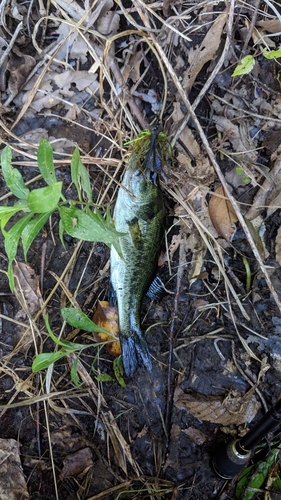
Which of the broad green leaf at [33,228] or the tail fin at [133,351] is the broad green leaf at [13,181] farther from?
the tail fin at [133,351]

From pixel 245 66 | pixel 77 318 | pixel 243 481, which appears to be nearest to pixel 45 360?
pixel 77 318

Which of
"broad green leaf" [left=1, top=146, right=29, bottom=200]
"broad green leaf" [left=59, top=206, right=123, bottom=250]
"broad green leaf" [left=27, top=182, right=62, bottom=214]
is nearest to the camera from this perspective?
"broad green leaf" [left=27, top=182, right=62, bottom=214]

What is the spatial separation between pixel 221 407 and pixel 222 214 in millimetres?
1374

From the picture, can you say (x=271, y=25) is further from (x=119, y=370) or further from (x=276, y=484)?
(x=276, y=484)

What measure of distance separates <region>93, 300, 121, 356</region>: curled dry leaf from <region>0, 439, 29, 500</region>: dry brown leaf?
2.99ft

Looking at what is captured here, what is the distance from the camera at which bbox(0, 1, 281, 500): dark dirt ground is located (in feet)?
8.97

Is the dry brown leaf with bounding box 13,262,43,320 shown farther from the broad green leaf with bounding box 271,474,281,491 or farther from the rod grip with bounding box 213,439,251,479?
the broad green leaf with bounding box 271,474,281,491

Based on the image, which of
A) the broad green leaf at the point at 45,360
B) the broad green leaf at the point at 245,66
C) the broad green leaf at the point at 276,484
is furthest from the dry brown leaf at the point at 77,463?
the broad green leaf at the point at 245,66

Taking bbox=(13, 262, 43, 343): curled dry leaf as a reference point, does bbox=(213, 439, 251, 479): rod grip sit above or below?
below

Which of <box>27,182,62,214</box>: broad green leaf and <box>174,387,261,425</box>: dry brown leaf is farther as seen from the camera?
<box>174,387,261,425</box>: dry brown leaf

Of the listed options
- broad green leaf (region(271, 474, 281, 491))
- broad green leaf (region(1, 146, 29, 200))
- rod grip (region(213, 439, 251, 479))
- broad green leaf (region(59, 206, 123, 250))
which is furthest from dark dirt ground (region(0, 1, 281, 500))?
broad green leaf (region(59, 206, 123, 250))

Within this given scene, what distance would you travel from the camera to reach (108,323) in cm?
Result: 277

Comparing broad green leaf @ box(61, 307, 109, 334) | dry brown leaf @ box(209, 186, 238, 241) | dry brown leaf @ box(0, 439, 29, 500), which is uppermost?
dry brown leaf @ box(209, 186, 238, 241)

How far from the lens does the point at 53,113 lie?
286cm
